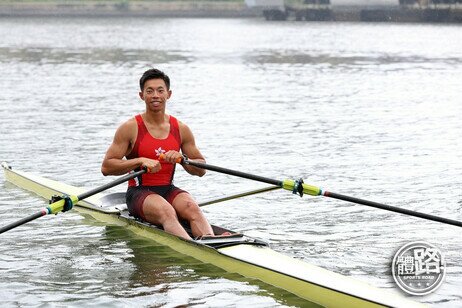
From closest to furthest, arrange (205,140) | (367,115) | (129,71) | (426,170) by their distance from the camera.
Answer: (426,170) < (205,140) < (367,115) < (129,71)

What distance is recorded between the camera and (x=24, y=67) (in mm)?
45719

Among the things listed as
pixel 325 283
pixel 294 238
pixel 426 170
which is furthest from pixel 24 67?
pixel 325 283

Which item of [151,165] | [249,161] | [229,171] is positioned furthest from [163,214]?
[249,161]

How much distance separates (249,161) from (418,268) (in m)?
8.41

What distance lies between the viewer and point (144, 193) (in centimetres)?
1184

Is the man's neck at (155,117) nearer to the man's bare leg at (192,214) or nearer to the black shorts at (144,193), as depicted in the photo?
the black shorts at (144,193)

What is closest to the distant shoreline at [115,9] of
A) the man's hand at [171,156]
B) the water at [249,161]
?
the water at [249,161]

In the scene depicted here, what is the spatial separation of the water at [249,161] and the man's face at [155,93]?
1605mm

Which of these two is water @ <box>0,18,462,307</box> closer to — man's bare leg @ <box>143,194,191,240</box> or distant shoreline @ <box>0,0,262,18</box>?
man's bare leg @ <box>143,194,191,240</box>

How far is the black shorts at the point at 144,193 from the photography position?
1183 centimetres

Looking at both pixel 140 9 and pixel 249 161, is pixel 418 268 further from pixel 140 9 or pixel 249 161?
pixel 140 9

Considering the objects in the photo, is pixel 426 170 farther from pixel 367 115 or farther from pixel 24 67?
pixel 24 67

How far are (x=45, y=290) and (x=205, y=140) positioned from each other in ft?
38.9

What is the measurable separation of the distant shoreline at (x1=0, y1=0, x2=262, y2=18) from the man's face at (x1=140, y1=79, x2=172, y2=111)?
4683 inches
